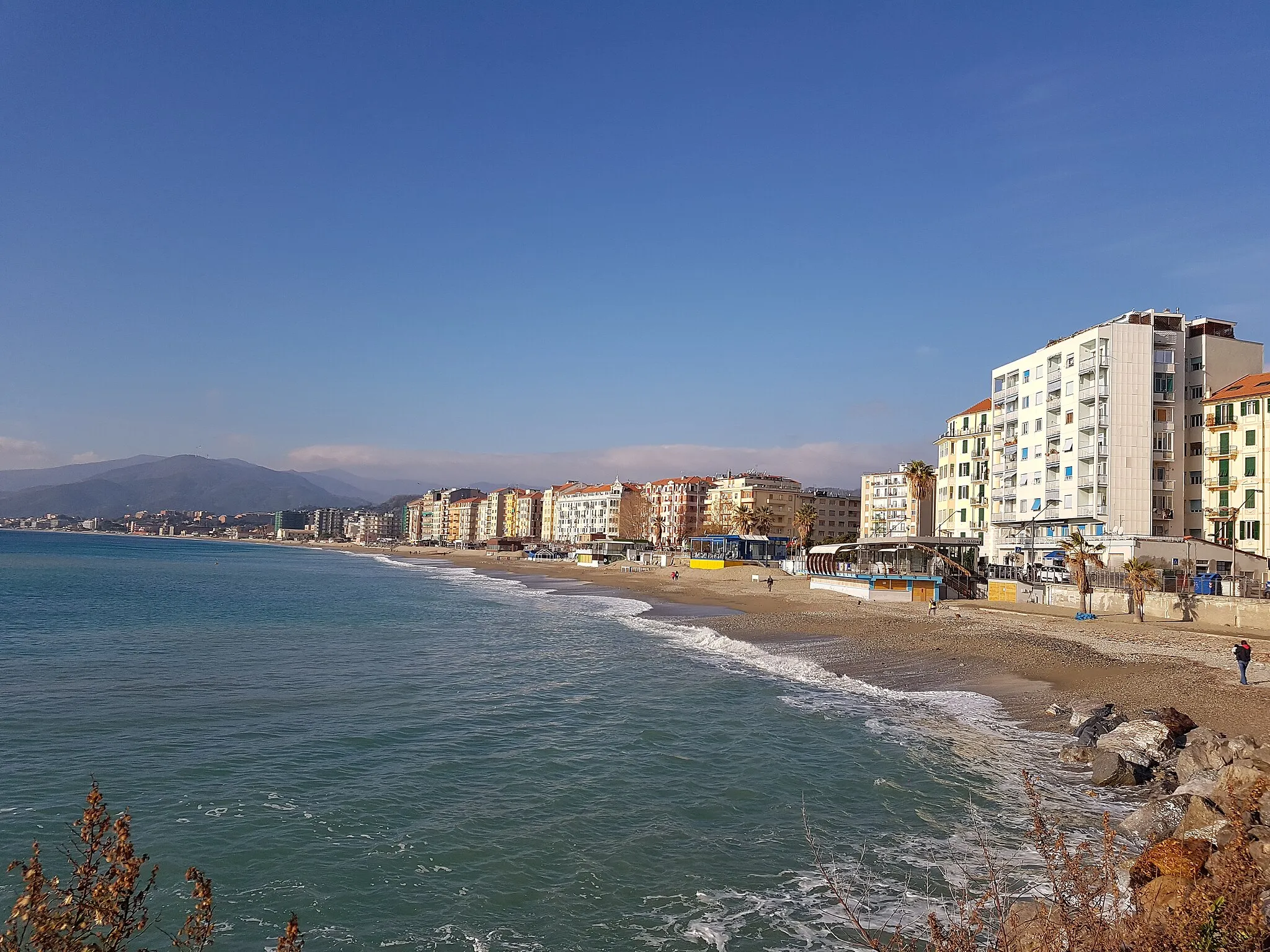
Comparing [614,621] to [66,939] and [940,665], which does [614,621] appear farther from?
[66,939]

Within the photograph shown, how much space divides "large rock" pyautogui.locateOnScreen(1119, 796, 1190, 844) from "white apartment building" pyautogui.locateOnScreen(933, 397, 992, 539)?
208 feet

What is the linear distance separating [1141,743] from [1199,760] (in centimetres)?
184

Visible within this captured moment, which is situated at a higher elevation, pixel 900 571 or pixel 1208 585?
pixel 1208 585

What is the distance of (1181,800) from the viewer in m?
14.8

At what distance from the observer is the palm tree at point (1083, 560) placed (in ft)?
146

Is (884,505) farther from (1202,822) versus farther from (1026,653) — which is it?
(1202,822)

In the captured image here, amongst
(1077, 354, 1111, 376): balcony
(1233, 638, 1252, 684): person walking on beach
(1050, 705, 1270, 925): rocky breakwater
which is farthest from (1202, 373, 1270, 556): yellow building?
(1050, 705, 1270, 925): rocky breakwater

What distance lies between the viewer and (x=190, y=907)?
1172 centimetres

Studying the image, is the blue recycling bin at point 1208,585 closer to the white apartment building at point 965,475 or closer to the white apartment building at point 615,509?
the white apartment building at point 965,475

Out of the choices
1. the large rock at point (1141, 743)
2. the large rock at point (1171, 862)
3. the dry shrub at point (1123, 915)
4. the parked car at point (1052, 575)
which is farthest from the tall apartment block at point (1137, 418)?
the dry shrub at point (1123, 915)

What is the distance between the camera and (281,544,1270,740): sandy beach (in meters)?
24.2

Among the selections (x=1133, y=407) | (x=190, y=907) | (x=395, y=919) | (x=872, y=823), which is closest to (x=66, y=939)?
(x=395, y=919)

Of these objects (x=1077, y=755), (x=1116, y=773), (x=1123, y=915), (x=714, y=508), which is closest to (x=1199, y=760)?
(x=1116, y=773)

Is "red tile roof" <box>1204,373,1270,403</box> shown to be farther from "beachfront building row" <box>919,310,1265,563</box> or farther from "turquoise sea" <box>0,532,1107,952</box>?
"turquoise sea" <box>0,532,1107,952</box>
